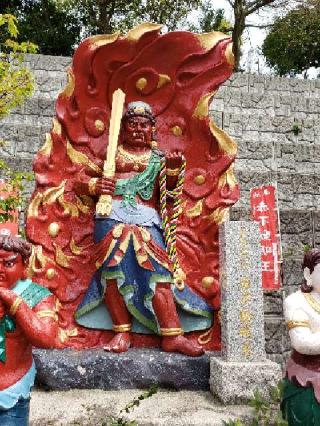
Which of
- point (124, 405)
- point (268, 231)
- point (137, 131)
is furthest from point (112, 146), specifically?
point (268, 231)

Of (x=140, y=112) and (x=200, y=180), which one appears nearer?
(x=140, y=112)

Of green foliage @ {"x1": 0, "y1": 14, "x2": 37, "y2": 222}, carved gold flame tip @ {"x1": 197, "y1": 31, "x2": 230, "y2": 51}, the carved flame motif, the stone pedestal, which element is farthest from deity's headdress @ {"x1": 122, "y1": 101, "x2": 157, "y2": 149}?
the stone pedestal

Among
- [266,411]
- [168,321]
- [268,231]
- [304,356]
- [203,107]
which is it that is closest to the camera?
[304,356]

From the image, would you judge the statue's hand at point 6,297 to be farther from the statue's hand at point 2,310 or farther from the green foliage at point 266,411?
the green foliage at point 266,411

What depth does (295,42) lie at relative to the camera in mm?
16297

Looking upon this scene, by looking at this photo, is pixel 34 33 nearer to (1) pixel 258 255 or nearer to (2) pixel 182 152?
(2) pixel 182 152

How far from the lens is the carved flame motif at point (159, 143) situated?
4316 millimetres

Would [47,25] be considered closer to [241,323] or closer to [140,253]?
[140,253]

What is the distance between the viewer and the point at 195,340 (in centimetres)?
423

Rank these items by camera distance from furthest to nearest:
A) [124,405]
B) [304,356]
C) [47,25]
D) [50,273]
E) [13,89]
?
[47,25]
[13,89]
[50,273]
[124,405]
[304,356]

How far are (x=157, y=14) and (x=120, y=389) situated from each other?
1242cm

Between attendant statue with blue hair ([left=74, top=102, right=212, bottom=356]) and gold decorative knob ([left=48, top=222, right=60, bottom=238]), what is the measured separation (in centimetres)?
33

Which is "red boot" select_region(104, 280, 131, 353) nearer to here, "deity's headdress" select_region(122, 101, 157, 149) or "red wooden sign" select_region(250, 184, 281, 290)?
"deity's headdress" select_region(122, 101, 157, 149)

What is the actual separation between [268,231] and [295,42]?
12.1 meters
